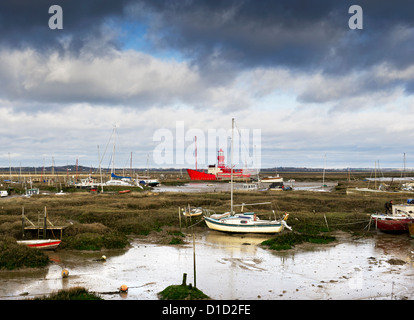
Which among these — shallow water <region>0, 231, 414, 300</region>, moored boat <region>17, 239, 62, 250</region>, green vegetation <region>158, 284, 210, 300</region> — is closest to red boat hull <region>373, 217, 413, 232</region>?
shallow water <region>0, 231, 414, 300</region>

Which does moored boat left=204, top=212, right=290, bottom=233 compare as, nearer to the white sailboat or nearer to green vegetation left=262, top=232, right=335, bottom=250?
the white sailboat

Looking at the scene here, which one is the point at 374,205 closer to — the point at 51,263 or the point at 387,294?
the point at 387,294

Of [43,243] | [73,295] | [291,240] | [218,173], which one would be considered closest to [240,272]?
[291,240]

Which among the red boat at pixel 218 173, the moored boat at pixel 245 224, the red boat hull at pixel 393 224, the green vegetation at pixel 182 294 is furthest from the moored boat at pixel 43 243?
Answer: the red boat at pixel 218 173

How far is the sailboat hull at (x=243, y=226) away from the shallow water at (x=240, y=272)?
2952 mm

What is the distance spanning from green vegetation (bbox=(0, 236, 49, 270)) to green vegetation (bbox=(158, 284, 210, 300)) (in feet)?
30.9

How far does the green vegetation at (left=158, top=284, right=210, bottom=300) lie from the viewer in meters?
16.4

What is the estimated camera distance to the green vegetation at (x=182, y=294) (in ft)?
53.7

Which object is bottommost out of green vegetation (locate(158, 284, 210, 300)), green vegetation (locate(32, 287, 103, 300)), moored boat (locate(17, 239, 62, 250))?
green vegetation (locate(158, 284, 210, 300))

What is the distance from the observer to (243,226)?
108ft

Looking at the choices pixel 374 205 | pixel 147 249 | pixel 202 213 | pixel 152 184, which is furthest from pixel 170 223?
pixel 152 184

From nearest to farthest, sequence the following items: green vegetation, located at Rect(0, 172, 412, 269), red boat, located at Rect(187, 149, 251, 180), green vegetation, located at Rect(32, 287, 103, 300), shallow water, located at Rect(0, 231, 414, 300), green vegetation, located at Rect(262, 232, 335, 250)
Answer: green vegetation, located at Rect(32, 287, 103, 300)
shallow water, located at Rect(0, 231, 414, 300)
green vegetation, located at Rect(0, 172, 412, 269)
green vegetation, located at Rect(262, 232, 335, 250)
red boat, located at Rect(187, 149, 251, 180)

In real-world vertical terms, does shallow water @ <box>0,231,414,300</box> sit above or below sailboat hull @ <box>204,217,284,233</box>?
below
